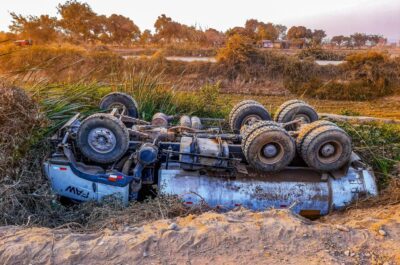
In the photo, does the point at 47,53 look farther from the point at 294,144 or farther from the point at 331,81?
Answer: the point at 294,144

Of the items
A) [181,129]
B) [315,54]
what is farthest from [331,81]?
[181,129]

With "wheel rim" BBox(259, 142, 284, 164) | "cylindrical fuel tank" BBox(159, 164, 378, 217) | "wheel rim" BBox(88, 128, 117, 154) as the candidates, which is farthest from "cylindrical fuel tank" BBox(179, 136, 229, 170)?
"wheel rim" BBox(88, 128, 117, 154)

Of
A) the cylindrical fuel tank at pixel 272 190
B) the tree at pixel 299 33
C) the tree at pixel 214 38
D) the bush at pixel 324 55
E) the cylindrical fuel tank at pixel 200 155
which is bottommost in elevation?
the cylindrical fuel tank at pixel 272 190

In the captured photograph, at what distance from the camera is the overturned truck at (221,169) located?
5.12 meters

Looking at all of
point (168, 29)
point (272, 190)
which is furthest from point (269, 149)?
point (168, 29)

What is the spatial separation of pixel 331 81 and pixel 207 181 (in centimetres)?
1878

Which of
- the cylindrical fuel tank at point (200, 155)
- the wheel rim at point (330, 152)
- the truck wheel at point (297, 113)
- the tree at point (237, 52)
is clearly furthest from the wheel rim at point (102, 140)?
the tree at point (237, 52)

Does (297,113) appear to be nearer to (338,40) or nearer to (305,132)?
(305,132)

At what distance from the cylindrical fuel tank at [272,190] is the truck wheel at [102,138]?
2.31 feet

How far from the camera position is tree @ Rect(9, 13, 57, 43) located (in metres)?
30.3

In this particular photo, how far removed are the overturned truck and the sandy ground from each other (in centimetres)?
112

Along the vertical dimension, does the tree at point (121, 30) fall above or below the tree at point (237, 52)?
above

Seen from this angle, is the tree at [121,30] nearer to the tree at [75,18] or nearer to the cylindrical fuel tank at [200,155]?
the tree at [75,18]

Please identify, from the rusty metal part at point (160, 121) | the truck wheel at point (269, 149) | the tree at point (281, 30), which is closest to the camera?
the truck wheel at point (269, 149)
